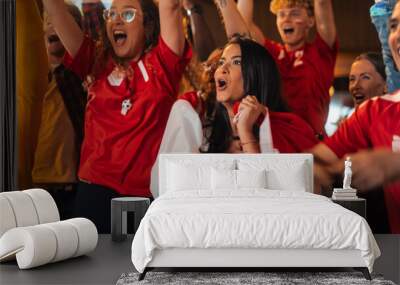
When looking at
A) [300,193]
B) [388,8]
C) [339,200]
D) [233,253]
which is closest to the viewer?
[233,253]

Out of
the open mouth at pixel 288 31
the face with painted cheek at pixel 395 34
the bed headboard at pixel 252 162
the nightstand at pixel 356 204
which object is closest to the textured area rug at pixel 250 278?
the nightstand at pixel 356 204

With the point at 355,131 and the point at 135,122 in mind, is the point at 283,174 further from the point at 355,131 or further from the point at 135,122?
the point at 135,122

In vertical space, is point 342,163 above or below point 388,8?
below

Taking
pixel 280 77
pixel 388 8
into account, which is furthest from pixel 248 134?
pixel 388 8

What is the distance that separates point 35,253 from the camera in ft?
17.4

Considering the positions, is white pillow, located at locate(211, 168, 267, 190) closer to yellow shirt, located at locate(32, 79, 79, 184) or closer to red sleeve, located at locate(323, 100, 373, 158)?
red sleeve, located at locate(323, 100, 373, 158)

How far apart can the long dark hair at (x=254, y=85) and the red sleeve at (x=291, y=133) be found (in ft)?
0.35

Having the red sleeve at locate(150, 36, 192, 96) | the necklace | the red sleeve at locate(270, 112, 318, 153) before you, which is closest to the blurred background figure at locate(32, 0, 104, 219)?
the necklace

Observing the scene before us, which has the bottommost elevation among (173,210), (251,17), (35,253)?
(35,253)

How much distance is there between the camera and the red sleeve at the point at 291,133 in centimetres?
743

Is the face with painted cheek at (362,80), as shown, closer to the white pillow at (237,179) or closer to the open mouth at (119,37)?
the white pillow at (237,179)

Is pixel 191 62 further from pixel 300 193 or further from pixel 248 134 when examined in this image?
pixel 300 193

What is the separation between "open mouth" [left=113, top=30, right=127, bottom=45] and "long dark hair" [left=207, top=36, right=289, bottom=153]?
1.20 meters

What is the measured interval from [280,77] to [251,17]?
738 mm
